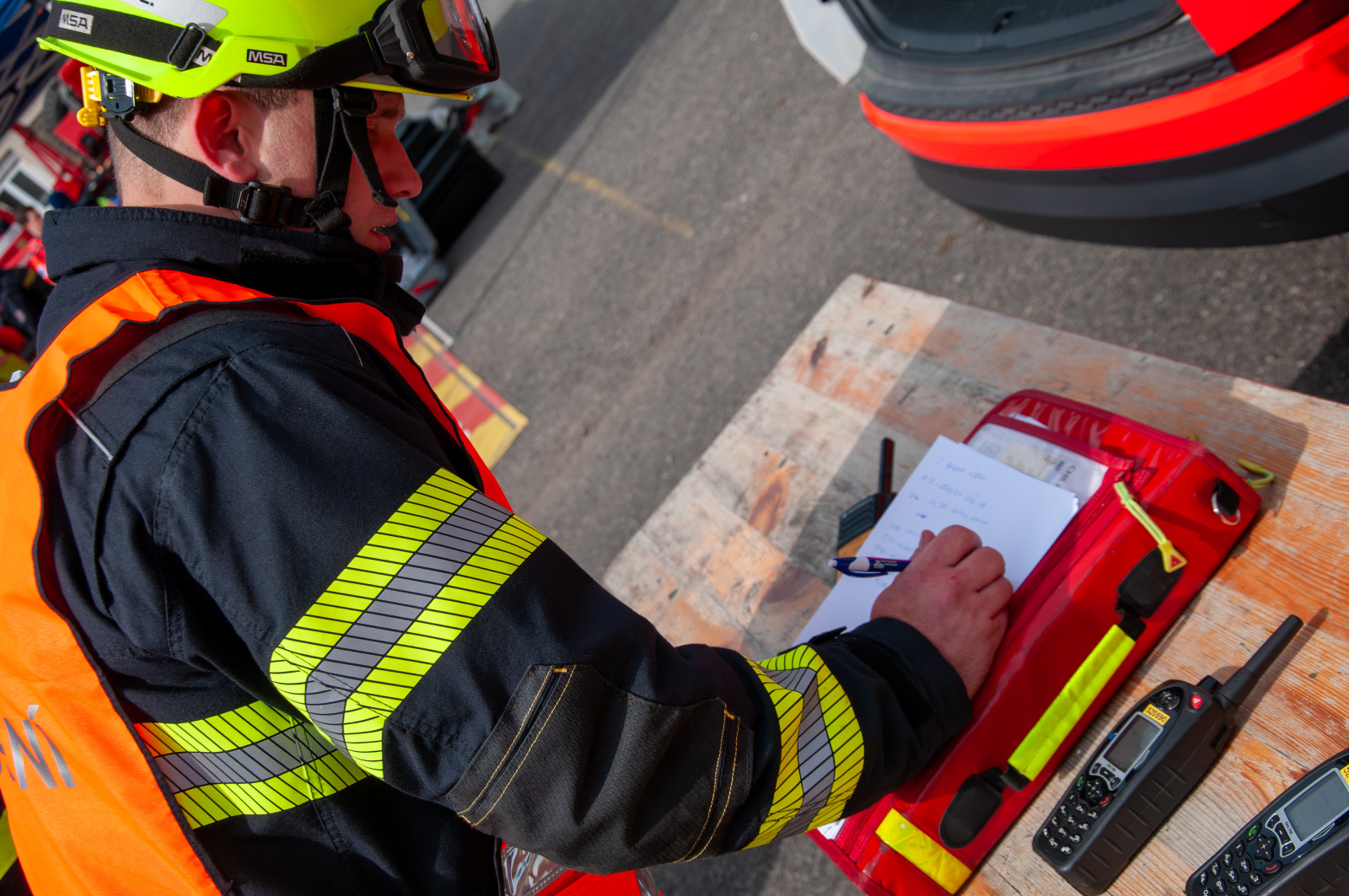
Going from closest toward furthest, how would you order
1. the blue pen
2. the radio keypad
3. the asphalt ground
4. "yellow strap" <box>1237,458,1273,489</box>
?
1. the radio keypad
2. "yellow strap" <box>1237,458,1273,489</box>
3. the blue pen
4. the asphalt ground

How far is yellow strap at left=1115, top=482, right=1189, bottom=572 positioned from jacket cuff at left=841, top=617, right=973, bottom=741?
36 cm

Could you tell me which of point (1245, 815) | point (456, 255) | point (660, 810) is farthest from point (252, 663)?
point (456, 255)

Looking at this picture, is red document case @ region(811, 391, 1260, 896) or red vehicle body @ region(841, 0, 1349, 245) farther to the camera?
red vehicle body @ region(841, 0, 1349, 245)

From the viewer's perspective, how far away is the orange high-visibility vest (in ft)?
3.20

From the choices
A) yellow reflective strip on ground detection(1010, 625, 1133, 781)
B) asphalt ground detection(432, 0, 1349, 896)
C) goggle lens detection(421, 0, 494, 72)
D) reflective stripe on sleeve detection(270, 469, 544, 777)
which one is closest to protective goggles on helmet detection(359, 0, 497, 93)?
goggle lens detection(421, 0, 494, 72)

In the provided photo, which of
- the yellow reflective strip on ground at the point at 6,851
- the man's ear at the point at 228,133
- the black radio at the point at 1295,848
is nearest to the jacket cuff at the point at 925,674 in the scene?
the black radio at the point at 1295,848

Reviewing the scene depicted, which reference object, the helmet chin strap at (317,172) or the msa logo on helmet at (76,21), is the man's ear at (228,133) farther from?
the msa logo on helmet at (76,21)

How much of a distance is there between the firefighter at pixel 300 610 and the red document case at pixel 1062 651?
66 millimetres

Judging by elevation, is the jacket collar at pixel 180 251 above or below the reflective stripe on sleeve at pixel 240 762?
above

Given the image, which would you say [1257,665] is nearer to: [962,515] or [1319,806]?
[1319,806]

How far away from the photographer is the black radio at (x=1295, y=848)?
3.17ft

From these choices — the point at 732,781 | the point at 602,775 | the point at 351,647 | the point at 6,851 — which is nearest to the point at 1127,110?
the point at 732,781

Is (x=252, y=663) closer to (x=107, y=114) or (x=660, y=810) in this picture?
(x=660, y=810)

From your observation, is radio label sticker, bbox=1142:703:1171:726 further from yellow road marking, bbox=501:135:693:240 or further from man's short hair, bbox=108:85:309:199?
yellow road marking, bbox=501:135:693:240
